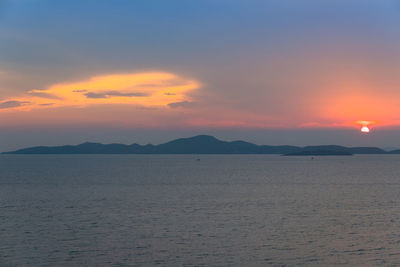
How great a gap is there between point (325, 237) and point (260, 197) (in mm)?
32728

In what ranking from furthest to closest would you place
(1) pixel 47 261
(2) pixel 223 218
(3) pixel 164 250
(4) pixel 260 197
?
(4) pixel 260 197
(2) pixel 223 218
(3) pixel 164 250
(1) pixel 47 261

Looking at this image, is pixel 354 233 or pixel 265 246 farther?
pixel 354 233

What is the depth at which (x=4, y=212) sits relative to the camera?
5103cm

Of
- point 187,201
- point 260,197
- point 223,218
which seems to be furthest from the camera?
point 260,197

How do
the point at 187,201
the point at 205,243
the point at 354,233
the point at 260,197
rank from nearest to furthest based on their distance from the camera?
the point at 205,243
the point at 354,233
the point at 187,201
the point at 260,197

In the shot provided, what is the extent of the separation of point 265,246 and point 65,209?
29169 millimetres

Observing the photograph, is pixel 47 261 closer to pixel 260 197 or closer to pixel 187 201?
pixel 187 201

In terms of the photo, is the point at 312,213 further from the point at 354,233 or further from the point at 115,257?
the point at 115,257

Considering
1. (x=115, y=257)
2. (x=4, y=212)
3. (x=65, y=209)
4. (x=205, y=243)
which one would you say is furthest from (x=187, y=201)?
(x=115, y=257)

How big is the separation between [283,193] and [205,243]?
42718 mm

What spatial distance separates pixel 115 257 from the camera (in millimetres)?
30219

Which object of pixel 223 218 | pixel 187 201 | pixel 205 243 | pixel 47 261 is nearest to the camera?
pixel 47 261

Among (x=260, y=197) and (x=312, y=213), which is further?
(x=260, y=197)

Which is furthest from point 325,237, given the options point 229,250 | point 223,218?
point 223,218
